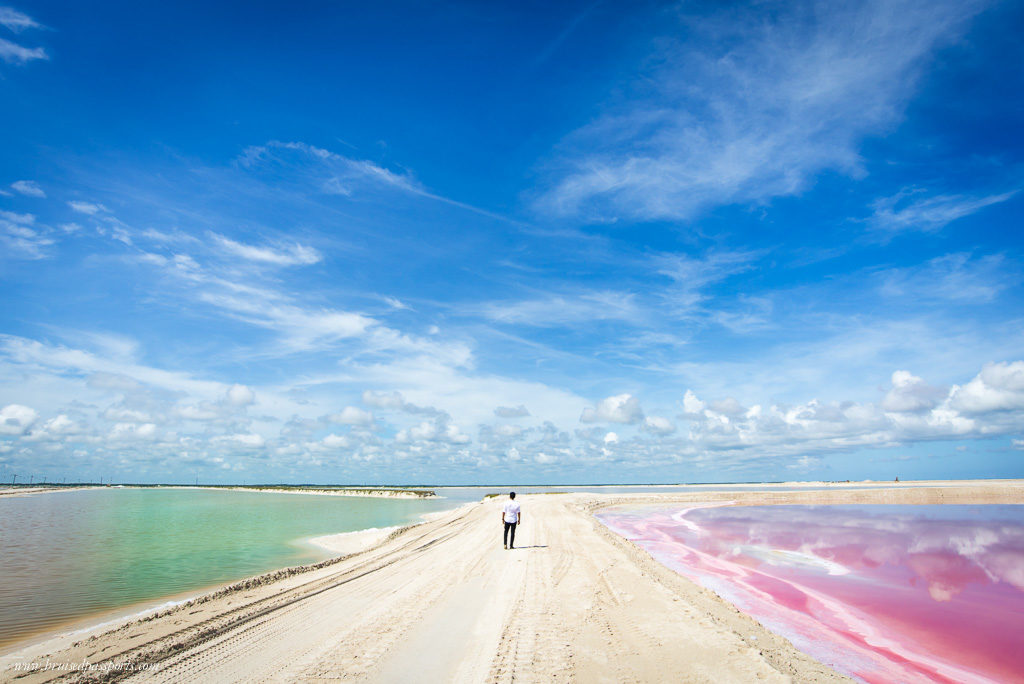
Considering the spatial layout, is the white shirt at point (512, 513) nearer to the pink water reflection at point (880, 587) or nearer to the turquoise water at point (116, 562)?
the pink water reflection at point (880, 587)

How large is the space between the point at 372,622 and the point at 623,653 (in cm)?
469

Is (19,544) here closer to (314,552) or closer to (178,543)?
(178,543)

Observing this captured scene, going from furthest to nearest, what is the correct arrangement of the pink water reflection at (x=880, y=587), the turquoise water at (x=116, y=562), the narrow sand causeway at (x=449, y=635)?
the turquoise water at (x=116, y=562)
the pink water reflection at (x=880, y=587)
the narrow sand causeway at (x=449, y=635)

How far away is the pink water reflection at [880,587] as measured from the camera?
9.20 m

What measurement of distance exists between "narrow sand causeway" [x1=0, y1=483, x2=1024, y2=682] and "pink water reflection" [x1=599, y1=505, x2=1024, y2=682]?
1.61 meters

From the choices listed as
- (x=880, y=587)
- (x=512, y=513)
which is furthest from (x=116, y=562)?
(x=880, y=587)

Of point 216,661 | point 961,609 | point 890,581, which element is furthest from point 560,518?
point 216,661

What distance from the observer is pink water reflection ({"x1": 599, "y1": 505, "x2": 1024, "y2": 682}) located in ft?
30.2

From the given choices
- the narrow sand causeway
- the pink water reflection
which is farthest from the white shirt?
the pink water reflection

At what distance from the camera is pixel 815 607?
12.5 metres

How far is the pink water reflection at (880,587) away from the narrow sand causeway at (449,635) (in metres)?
1.61

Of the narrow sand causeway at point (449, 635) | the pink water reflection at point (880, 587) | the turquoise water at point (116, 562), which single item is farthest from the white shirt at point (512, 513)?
the turquoise water at point (116, 562)

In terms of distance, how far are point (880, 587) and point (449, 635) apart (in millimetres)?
13532

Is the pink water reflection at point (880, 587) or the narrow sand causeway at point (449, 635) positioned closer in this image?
the narrow sand causeway at point (449, 635)
